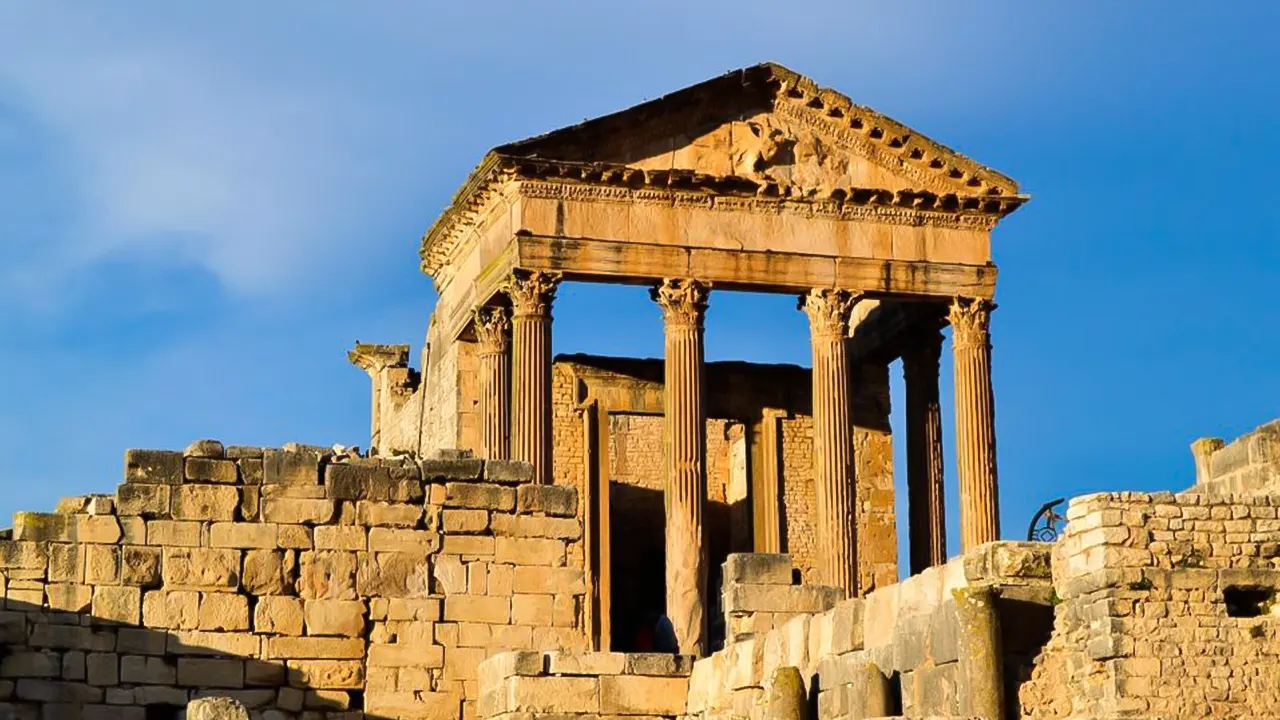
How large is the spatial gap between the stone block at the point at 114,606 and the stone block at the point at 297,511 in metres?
1.19

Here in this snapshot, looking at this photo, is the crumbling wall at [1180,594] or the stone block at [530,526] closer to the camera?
the crumbling wall at [1180,594]

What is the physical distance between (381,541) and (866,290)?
1982cm

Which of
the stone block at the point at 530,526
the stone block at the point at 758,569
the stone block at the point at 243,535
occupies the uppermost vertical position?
the stone block at the point at 530,526

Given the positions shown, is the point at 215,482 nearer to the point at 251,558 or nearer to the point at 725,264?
the point at 251,558

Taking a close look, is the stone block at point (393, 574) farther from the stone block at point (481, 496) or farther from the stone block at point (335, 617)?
the stone block at point (481, 496)

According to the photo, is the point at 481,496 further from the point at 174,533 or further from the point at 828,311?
the point at 828,311

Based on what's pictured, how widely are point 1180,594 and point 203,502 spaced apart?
750cm

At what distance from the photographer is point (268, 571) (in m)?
18.4

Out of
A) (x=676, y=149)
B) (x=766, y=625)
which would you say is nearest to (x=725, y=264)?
(x=676, y=149)

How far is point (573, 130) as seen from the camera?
3597 cm

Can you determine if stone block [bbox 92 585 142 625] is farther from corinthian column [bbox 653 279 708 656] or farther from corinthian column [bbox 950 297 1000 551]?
corinthian column [bbox 950 297 1000 551]

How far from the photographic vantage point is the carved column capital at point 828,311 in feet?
122

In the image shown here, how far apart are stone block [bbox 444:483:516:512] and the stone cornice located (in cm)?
1683

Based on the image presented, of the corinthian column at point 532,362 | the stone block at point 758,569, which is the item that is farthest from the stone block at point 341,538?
the corinthian column at point 532,362
